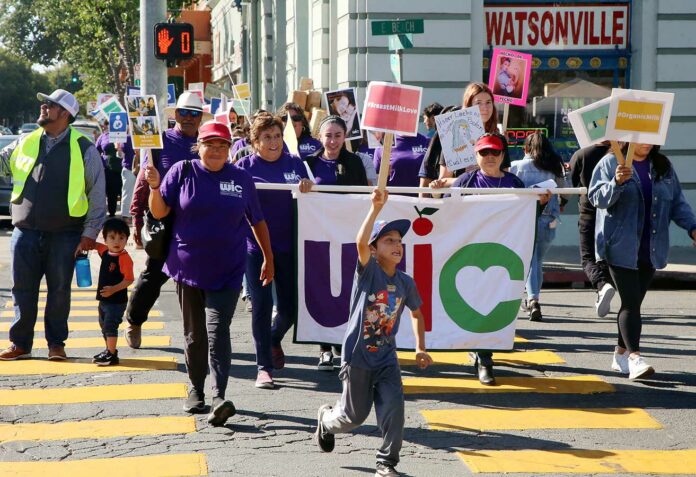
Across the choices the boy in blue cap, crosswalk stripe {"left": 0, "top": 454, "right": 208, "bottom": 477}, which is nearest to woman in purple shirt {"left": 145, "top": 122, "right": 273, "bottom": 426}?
crosswalk stripe {"left": 0, "top": 454, "right": 208, "bottom": 477}

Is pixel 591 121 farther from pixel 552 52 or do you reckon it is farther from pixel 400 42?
pixel 552 52

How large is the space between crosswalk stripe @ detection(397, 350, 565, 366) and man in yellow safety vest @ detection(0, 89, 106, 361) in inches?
105

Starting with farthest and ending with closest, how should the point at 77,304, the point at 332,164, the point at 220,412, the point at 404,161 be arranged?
the point at 77,304 < the point at 404,161 < the point at 332,164 < the point at 220,412

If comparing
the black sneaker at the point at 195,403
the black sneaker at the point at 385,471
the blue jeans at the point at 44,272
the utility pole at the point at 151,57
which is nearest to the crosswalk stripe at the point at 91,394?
the black sneaker at the point at 195,403

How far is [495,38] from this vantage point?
60.8 ft

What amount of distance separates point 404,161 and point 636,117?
10.9 feet

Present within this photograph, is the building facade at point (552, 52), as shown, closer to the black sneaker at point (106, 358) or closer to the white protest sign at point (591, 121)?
the black sneaker at point (106, 358)

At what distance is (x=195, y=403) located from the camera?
7785mm

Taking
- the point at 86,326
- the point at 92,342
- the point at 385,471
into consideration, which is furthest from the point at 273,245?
the point at 86,326

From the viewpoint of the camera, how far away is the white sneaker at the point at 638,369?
344 inches

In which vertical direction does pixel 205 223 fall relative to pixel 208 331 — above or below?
above

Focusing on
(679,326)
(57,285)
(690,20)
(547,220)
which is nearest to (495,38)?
(690,20)

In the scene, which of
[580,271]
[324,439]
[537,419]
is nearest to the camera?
[324,439]

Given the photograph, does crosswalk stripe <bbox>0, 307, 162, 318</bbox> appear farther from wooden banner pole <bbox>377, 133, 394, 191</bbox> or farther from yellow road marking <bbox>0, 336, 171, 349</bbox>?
wooden banner pole <bbox>377, 133, 394, 191</bbox>
